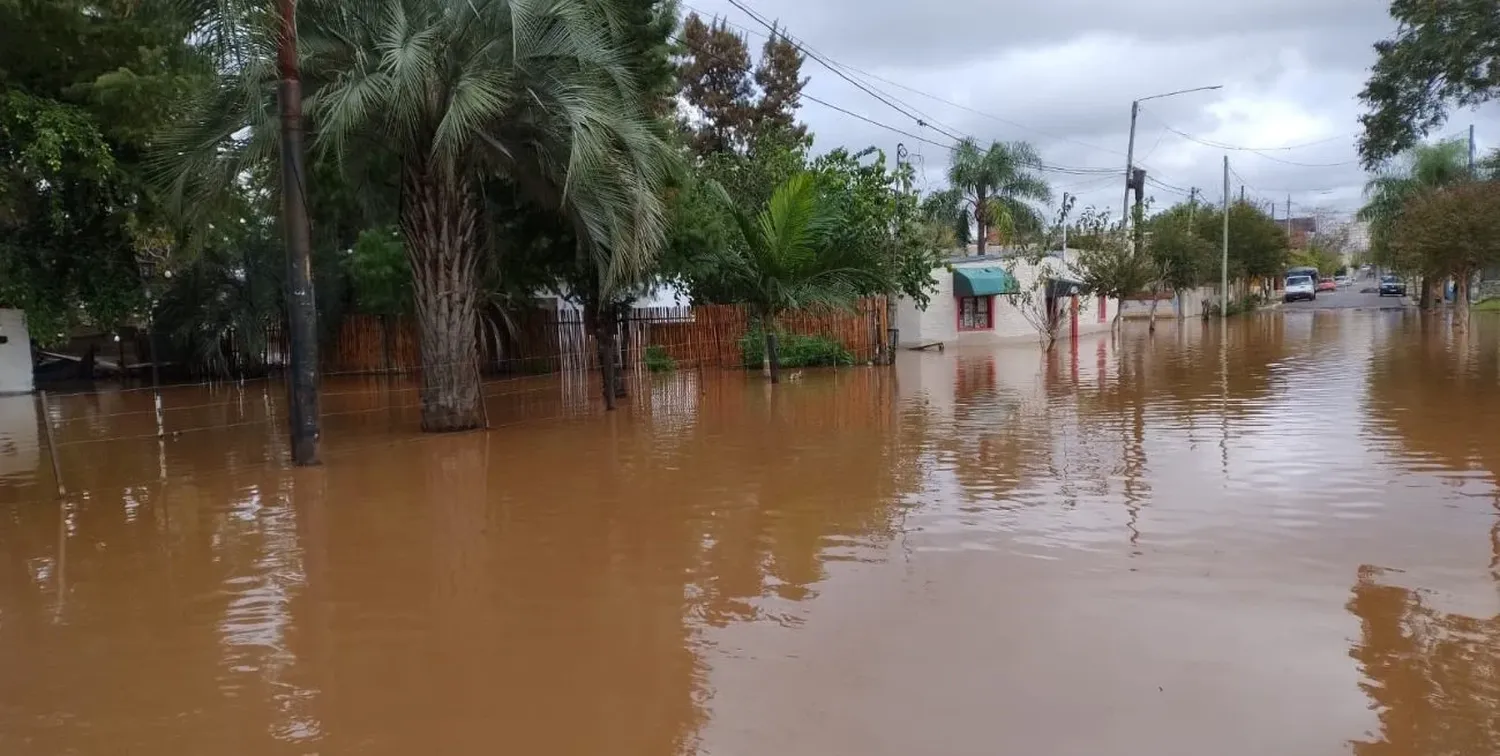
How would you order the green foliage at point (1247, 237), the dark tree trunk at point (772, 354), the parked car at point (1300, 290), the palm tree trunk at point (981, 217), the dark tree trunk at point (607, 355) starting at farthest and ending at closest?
the parked car at point (1300, 290) < the green foliage at point (1247, 237) < the palm tree trunk at point (981, 217) < the dark tree trunk at point (772, 354) < the dark tree trunk at point (607, 355)

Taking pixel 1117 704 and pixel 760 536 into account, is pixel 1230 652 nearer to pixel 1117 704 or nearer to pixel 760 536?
pixel 1117 704

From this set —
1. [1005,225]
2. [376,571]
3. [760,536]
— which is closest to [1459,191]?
[1005,225]

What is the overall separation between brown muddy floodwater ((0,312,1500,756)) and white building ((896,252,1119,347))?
66.0 ft

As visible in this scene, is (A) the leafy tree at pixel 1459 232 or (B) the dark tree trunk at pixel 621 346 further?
(A) the leafy tree at pixel 1459 232

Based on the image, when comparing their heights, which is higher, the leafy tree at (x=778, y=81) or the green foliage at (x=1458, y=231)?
the leafy tree at (x=778, y=81)

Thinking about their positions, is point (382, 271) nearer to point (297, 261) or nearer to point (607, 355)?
point (607, 355)

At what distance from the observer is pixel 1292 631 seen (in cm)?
502

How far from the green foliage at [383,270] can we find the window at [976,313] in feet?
60.0

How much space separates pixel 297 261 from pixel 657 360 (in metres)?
12.1

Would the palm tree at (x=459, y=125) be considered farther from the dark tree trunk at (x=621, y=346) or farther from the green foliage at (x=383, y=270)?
the green foliage at (x=383, y=270)

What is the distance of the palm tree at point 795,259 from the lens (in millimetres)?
18062

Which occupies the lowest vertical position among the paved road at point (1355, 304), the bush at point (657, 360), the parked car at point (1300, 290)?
the bush at point (657, 360)

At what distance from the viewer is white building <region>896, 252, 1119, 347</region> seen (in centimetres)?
3231

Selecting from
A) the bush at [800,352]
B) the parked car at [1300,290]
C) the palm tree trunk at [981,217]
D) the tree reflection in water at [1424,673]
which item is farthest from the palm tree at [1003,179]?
the parked car at [1300,290]
